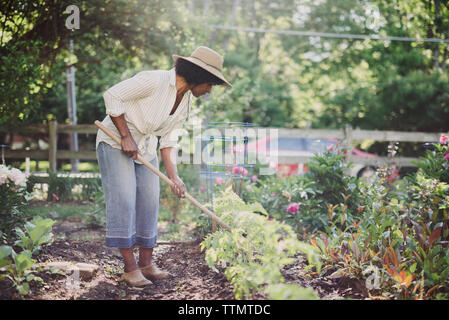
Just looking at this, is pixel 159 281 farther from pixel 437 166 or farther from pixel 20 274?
pixel 437 166

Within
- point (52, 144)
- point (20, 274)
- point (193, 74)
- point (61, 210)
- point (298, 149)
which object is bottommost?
point (61, 210)

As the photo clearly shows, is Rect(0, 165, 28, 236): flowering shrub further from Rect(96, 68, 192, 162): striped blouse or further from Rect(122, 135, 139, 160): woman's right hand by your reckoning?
Rect(122, 135, 139, 160): woman's right hand

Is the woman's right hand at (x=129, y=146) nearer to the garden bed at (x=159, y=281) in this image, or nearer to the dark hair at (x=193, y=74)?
the dark hair at (x=193, y=74)

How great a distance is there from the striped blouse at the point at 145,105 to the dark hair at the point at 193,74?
7cm

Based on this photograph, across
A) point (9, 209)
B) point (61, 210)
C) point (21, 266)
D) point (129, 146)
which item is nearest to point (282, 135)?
point (61, 210)

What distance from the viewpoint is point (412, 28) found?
1000cm

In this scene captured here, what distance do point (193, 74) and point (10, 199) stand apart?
1.82 m

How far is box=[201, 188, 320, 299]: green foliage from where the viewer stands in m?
2.13

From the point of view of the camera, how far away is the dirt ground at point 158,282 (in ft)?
8.21

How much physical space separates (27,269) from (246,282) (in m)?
1.42

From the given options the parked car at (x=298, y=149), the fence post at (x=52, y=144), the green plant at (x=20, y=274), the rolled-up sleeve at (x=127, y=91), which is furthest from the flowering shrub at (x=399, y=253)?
the fence post at (x=52, y=144)

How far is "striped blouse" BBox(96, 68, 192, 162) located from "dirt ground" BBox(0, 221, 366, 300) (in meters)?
0.94

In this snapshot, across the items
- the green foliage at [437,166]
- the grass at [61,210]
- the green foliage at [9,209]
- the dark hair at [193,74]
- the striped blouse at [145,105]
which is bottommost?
the grass at [61,210]

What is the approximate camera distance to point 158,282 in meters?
2.96
